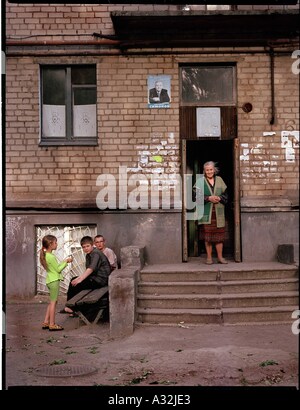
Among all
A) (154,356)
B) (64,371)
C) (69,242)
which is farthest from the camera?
(69,242)

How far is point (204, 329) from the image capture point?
7.81m

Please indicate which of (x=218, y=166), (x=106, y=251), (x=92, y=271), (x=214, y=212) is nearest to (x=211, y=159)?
(x=218, y=166)

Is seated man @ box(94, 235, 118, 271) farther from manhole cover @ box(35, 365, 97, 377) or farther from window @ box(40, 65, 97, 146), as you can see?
manhole cover @ box(35, 365, 97, 377)

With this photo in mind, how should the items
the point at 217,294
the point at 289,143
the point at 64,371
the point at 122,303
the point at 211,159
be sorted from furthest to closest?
the point at 211,159 < the point at 289,143 < the point at 217,294 < the point at 122,303 < the point at 64,371

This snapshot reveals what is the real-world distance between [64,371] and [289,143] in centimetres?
627

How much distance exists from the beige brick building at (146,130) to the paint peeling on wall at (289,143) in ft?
0.09

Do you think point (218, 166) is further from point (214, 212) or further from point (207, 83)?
point (214, 212)

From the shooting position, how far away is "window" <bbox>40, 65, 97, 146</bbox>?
10.6 metres

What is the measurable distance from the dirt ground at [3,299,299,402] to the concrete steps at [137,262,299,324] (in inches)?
8.4

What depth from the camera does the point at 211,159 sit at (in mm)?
11391

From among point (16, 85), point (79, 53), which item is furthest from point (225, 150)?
point (16, 85)

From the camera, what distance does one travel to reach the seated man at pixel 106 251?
31.0ft

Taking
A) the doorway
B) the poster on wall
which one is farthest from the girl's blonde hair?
the poster on wall

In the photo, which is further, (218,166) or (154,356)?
(218,166)
